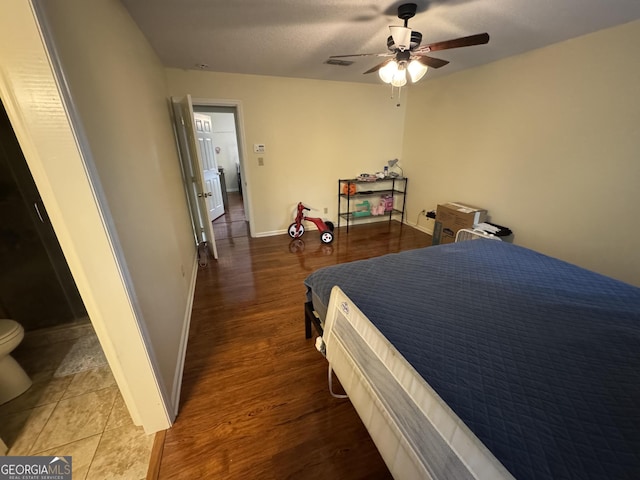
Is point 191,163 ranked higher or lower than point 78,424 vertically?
higher

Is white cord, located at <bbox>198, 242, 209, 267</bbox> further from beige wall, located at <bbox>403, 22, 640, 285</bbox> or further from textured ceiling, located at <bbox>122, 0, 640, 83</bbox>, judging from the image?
beige wall, located at <bbox>403, 22, 640, 285</bbox>

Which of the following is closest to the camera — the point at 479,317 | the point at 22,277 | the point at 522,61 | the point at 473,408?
the point at 473,408

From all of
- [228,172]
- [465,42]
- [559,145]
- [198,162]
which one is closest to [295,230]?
[198,162]

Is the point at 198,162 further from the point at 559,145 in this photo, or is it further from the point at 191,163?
the point at 559,145

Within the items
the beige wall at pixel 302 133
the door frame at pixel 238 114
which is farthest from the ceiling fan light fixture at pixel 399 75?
the door frame at pixel 238 114

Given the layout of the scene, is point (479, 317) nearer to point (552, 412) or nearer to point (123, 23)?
point (552, 412)

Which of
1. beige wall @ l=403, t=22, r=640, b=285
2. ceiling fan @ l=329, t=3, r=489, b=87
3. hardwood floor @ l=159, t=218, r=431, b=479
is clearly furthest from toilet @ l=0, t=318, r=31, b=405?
beige wall @ l=403, t=22, r=640, b=285

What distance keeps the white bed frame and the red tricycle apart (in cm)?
256

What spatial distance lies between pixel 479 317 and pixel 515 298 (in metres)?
0.31

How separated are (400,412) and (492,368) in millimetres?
414

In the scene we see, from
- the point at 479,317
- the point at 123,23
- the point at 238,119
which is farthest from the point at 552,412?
the point at 238,119

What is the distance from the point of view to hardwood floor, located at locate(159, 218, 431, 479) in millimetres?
1165

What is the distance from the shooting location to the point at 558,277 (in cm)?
150

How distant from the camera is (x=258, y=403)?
1.44 meters
